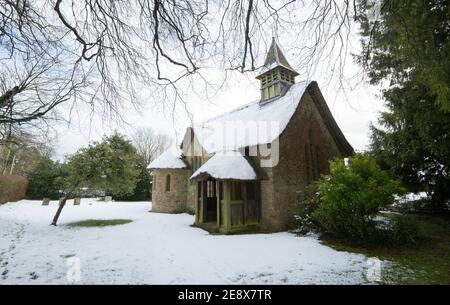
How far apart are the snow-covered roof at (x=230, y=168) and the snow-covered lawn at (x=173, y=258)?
2625mm

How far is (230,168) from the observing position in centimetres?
1199

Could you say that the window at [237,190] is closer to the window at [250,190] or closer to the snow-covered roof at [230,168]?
the window at [250,190]

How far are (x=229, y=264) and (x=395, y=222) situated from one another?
23.6ft

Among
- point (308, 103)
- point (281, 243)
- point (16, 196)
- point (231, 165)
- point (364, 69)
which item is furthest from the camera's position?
point (16, 196)

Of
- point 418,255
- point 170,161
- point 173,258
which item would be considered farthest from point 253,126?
point 418,255

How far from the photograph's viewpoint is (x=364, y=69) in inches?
156

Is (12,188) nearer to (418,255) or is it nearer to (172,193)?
(172,193)

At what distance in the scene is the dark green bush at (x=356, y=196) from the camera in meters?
9.02

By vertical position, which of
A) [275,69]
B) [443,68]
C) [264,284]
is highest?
[275,69]

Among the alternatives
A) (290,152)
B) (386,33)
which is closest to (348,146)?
(290,152)

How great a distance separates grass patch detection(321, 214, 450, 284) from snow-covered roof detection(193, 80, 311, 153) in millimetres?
5533

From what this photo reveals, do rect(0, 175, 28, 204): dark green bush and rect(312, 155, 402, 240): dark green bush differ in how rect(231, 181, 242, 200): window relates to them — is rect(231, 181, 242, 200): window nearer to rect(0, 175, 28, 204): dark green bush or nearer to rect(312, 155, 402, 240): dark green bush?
rect(312, 155, 402, 240): dark green bush

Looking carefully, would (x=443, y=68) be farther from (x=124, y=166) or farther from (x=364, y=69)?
(x=124, y=166)

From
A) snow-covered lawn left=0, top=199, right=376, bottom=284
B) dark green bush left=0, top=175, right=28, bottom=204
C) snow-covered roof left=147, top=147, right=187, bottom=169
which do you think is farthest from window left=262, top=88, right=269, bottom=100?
dark green bush left=0, top=175, right=28, bottom=204
